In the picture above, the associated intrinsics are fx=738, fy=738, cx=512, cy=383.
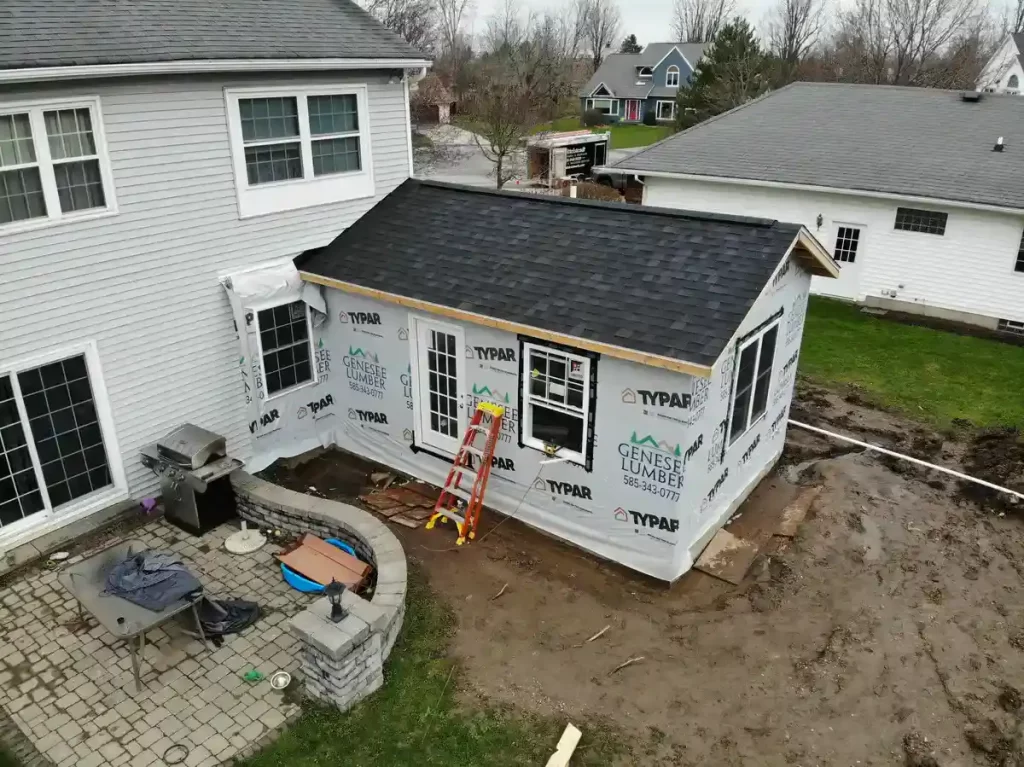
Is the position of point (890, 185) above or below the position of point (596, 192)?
above

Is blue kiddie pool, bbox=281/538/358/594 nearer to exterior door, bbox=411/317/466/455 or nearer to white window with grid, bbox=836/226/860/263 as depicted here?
exterior door, bbox=411/317/466/455

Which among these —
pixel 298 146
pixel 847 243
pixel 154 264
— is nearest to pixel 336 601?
pixel 154 264

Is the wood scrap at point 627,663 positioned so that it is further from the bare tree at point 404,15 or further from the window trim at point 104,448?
the bare tree at point 404,15

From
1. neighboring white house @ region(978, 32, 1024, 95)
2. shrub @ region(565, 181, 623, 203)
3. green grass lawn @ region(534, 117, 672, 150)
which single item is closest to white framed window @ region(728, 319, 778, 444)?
shrub @ region(565, 181, 623, 203)

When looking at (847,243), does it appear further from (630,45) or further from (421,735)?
(630,45)

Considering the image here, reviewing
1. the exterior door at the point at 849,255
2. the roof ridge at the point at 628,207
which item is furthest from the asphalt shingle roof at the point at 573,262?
the exterior door at the point at 849,255

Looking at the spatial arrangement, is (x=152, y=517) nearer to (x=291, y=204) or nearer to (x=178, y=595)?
(x=178, y=595)
